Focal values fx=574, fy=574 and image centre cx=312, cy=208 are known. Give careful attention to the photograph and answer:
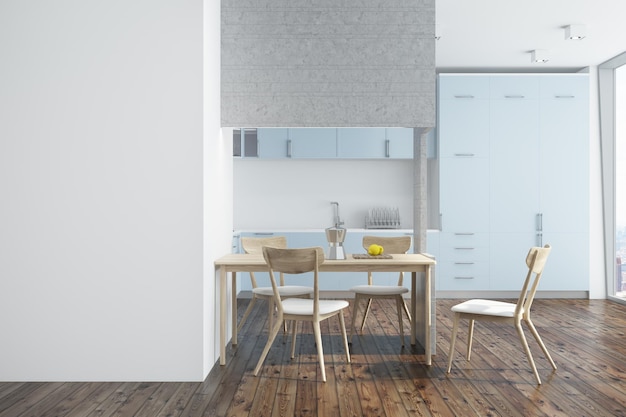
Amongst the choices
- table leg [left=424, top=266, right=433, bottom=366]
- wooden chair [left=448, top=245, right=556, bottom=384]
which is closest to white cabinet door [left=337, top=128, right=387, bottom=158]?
table leg [left=424, top=266, right=433, bottom=366]

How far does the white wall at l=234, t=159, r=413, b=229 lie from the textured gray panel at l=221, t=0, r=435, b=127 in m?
3.13

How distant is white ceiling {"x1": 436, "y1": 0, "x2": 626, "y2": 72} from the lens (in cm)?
500

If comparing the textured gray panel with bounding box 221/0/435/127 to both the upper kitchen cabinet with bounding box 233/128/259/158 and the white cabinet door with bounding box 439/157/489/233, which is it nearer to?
the white cabinet door with bounding box 439/157/489/233

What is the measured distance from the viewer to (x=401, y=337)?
450cm

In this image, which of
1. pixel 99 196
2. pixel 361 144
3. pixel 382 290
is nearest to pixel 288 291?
pixel 382 290

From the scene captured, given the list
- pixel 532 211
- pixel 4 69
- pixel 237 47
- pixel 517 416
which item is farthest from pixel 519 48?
pixel 4 69

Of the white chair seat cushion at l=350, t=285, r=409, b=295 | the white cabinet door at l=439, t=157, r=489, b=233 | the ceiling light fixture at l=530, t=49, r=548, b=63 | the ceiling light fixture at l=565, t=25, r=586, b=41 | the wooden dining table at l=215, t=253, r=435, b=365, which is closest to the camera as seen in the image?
the wooden dining table at l=215, t=253, r=435, b=365

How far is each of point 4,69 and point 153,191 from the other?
1.22 m

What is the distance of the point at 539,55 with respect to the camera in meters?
6.30

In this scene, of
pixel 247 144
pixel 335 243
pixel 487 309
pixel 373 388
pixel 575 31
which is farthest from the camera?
pixel 247 144

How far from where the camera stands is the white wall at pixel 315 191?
7.45 meters

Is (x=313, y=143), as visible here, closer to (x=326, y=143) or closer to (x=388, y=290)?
(x=326, y=143)

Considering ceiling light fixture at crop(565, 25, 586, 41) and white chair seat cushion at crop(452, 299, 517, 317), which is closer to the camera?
white chair seat cushion at crop(452, 299, 517, 317)

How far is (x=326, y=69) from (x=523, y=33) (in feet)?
8.27
